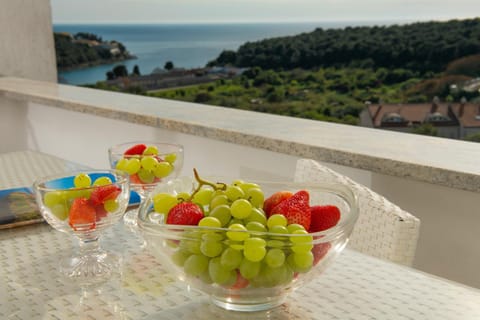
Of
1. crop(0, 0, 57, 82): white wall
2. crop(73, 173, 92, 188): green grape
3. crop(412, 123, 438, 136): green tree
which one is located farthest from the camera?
crop(0, 0, 57, 82): white wall

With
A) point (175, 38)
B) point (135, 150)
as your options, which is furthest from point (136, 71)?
point (135, 150)

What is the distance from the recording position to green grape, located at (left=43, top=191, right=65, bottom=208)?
904mm

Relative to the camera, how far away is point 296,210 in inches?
30.0

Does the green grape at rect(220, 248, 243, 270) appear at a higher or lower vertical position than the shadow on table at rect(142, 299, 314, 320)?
higher

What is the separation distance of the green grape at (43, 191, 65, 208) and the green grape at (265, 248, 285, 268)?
0.37 m

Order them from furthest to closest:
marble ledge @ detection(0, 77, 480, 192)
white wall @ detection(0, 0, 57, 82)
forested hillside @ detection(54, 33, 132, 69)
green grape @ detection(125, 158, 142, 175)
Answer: forested hillside @ detection(54, 33, 132, 69), white wall @ detection(0, 0, 57, 82), marble ledge @ detection(0, 77, 480, 192), green grape @ detection(125, 158, 142, 175)

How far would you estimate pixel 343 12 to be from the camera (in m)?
2.96

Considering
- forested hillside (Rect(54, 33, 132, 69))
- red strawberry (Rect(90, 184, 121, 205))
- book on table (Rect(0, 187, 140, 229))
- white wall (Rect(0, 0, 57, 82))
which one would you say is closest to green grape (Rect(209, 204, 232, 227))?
red strawberry (Rect(90, 184, 121, 205))

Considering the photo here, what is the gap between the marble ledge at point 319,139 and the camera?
147 centimetres

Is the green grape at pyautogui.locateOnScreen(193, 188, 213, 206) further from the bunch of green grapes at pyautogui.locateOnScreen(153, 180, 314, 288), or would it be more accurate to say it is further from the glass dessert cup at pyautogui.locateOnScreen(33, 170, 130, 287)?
the glass dessert cup at pyautogui.locateOnScreen(33, 170, 130, 287)

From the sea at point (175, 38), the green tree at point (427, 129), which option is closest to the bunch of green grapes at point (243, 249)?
the green tree at point (427, 129)

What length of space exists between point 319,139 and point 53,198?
3.35 ft

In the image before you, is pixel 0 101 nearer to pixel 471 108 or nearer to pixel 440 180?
pixel 471 108

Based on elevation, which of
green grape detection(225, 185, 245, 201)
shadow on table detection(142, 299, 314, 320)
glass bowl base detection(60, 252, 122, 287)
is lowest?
glass bowl base detection(60, 252, 122, 287)
